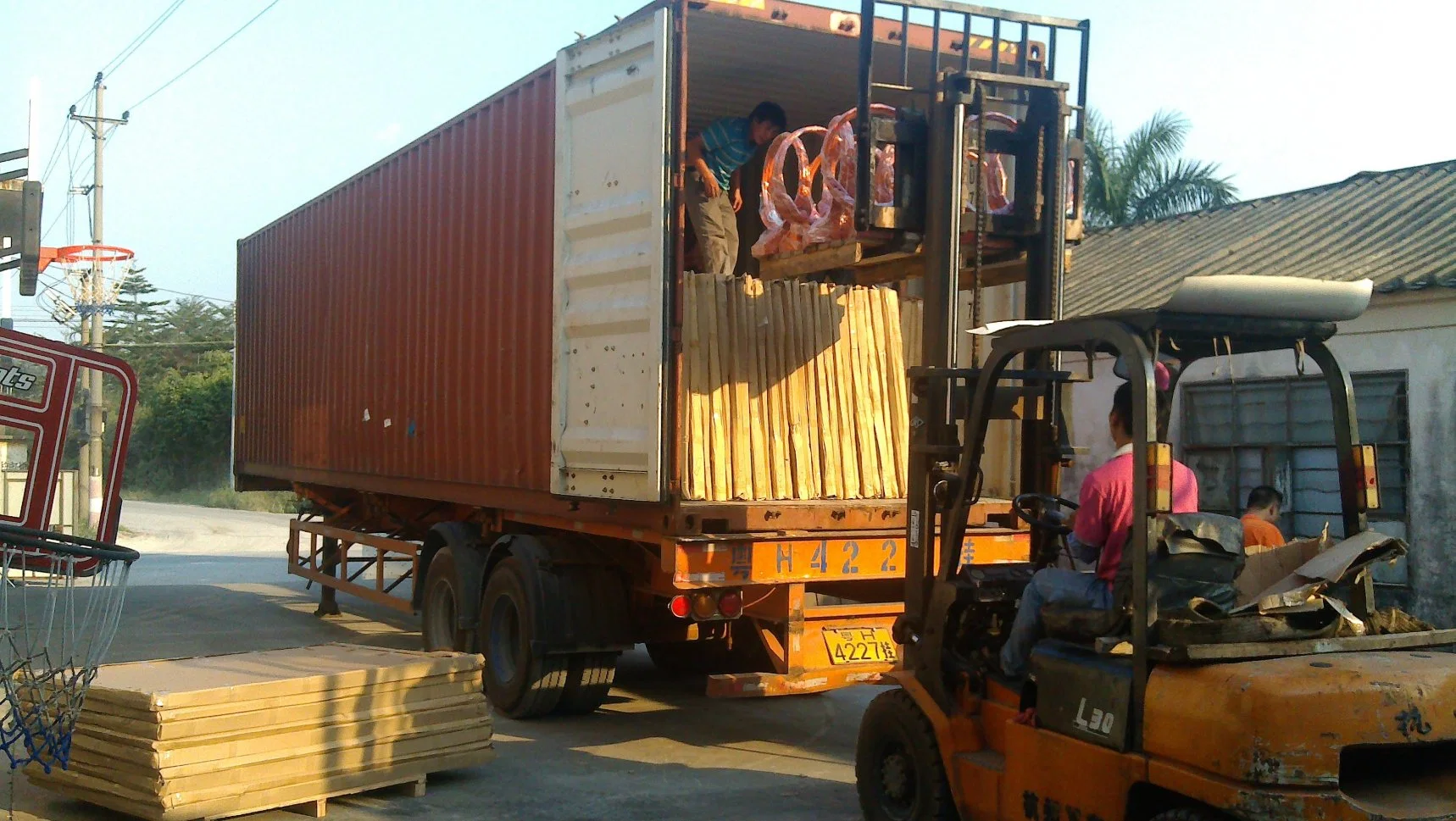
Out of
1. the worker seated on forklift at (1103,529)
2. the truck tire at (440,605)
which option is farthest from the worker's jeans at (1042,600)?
the truck tire at (440,605)

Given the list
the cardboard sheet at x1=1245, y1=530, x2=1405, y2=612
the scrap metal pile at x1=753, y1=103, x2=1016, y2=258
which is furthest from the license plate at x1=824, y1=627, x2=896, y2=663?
the cardboard sheet at x1=1245, y1=530, x2=1405, y2=612

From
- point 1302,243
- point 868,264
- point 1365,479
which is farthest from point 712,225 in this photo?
point 1302,243

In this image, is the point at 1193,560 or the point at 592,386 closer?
the point at 1193,560

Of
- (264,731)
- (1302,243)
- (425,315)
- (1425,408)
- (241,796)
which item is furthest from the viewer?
(1302,243)

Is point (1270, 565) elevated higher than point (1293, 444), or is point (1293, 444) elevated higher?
point (1293, 444)

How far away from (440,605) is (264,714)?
349 cm

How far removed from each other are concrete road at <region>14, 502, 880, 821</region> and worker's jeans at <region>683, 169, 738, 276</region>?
2.72 metres

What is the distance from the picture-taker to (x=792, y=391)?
717 centimetres

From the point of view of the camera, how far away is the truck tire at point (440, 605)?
8781mm

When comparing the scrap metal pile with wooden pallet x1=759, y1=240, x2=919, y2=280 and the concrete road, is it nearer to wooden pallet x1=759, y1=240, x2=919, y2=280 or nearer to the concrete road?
wooden pallet x1=759, y1=240, x2=919, y2=280

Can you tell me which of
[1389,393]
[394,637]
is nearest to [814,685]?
[394,637]

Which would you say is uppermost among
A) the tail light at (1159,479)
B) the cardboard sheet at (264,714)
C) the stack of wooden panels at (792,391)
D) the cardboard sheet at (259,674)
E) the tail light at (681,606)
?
the stack of wooden panels at (792,391)

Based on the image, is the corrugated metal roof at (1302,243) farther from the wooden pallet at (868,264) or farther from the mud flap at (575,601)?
the mud flap at (575,601)

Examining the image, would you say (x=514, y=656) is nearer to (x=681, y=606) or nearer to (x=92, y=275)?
(x=681, y=606)
